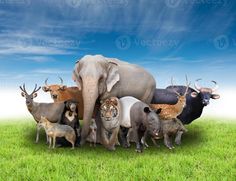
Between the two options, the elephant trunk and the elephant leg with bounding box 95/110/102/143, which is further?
the elephant leg with bounding box 95/110/102/143

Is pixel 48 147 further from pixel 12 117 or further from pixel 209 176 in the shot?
pixel 12 117

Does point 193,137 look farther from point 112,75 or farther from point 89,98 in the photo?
point 89,98

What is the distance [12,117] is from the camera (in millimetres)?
20609

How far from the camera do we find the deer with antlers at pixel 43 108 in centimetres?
1182

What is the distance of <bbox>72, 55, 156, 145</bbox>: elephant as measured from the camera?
439 inches

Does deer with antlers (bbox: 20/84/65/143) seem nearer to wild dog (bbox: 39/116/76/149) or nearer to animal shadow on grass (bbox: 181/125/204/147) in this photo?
wild dog (bbox: 39/116/76/149)

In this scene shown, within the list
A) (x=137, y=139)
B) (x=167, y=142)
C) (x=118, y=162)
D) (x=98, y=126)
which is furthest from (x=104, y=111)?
(x=118, y=162)

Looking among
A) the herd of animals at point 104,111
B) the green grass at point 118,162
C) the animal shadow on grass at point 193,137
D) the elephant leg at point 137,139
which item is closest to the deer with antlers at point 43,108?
the herd of animals at point 104,111

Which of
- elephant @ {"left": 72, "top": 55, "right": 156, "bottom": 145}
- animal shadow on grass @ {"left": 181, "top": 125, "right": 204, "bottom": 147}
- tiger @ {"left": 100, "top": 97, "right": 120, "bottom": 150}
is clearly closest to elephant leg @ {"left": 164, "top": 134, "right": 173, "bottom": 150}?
animal shadow on grass @ {"left": 181, "top": 125, "right": 204, "bottom": 147}

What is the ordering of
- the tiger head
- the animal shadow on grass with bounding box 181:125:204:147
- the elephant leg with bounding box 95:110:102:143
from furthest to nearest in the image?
the animal shadow on grass with bounding box 181:125:204:147 < the elephant leg with bounding box 95:110:102:143 < the tiger head

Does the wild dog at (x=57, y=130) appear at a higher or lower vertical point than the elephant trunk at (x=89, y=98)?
lower

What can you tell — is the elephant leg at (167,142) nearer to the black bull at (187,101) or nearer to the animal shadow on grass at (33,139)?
the animal shadow on grass at (33,139)

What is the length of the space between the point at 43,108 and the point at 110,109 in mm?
1959

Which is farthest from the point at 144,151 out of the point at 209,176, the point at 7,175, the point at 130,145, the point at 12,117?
the point at 12,117
